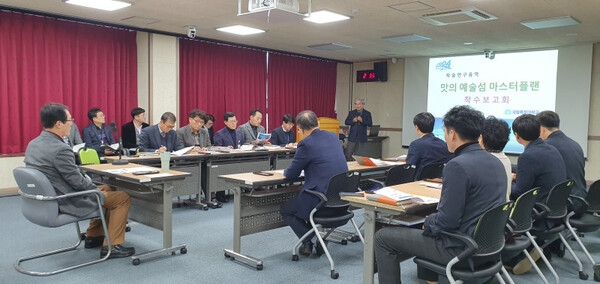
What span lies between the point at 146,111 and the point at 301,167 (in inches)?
176

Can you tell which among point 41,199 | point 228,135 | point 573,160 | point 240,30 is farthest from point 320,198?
point 240,30

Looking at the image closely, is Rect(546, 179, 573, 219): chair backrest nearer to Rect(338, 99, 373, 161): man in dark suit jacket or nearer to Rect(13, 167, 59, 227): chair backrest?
Rect(13, 167, 59, 227): chair backrest

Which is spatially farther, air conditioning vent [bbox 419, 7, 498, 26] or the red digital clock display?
the red digital clock display

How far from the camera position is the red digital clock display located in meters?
10.5

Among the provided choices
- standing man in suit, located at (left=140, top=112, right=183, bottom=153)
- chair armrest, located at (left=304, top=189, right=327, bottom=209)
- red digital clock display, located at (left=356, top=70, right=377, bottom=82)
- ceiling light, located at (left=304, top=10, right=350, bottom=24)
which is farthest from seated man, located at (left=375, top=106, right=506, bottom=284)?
red digital clock display, located at (left=356, top=70, right=377, bottom=82)

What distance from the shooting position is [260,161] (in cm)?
608

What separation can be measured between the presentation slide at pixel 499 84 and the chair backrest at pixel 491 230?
661 centimetres

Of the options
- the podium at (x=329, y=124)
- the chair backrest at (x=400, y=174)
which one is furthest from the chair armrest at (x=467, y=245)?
the podium at (x=329, y=124)

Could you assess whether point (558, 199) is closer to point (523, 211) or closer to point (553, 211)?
point (553, 211)

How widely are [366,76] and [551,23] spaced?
5096 mm

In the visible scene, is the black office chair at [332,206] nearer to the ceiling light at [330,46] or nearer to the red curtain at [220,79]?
the red curtain at [220,79]

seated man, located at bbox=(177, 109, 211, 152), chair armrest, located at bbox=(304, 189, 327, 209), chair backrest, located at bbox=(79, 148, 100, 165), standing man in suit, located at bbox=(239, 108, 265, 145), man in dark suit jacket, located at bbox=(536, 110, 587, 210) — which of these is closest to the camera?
chair armrest, located at bbox=(304, 189, 327, 209)

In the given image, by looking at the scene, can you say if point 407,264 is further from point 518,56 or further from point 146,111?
point 518,56

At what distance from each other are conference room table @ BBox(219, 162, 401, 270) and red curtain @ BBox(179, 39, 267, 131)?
4485 millimetres
